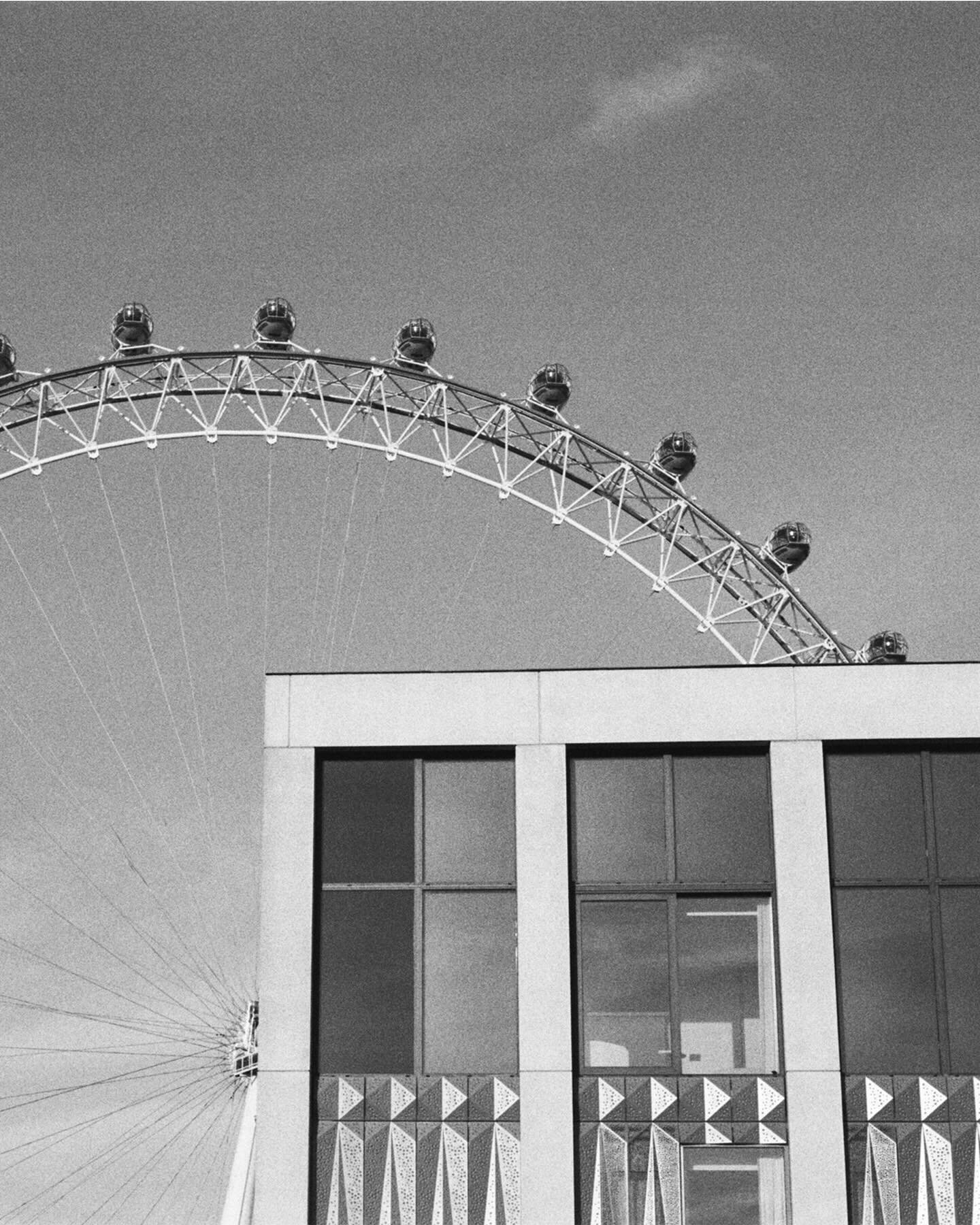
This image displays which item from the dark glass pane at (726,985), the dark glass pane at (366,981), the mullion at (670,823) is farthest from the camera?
the mullion at (670,823)

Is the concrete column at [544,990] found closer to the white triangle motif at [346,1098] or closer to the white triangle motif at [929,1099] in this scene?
the white triangle motif at [346,1098]

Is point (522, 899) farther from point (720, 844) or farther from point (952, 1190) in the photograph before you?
point (952, 1190)

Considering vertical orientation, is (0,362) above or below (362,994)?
above

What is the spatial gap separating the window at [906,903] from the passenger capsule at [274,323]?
76.7ft

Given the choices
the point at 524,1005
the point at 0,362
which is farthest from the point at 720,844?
the point at 0,362

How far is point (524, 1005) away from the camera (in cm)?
2206

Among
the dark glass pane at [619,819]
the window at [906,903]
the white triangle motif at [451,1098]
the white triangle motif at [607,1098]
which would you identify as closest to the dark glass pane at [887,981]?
the window at [906,903]

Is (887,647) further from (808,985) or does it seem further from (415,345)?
(808,985)

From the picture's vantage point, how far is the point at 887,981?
73.2ft

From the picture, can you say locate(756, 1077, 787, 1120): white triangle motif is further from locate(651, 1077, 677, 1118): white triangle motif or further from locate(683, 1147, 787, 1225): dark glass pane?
locate(651, 1077, 677, 1118): white triangle motif

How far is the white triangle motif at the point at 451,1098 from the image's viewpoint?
21872 millimetres

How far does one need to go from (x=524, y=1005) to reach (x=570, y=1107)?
109cm

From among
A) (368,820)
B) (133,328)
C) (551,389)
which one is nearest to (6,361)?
(133,328)

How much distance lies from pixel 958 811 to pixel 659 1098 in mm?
4281
